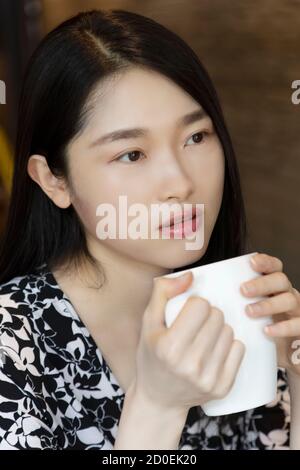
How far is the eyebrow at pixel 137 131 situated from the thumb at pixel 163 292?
24 cm

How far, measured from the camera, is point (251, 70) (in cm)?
181

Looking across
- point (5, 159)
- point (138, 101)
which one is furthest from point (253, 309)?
point (5, 159)

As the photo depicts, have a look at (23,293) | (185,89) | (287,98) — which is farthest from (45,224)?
(287,98)

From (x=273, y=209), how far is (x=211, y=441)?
883 millimetres

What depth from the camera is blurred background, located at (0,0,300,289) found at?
1.75m

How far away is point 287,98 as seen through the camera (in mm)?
1774

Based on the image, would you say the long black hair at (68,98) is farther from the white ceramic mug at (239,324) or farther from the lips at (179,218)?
the white ceramic mug at (239,324)

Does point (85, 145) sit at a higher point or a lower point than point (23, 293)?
higher

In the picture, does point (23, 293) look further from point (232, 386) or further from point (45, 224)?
point (232, 386)

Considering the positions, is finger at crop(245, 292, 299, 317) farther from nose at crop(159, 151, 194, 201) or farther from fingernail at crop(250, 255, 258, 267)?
nose at crop(159, 151, 194, 201)

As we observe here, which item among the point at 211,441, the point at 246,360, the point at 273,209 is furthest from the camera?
the point at 273,209

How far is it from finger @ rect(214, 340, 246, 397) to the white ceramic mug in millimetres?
16

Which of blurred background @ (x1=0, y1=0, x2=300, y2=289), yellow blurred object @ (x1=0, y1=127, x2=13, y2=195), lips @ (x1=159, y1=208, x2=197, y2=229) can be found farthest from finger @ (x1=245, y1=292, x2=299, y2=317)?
yellow blurred object @ (x1=0, y1=127, x2=13, y2=195)

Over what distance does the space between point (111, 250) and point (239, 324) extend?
1.30ft
